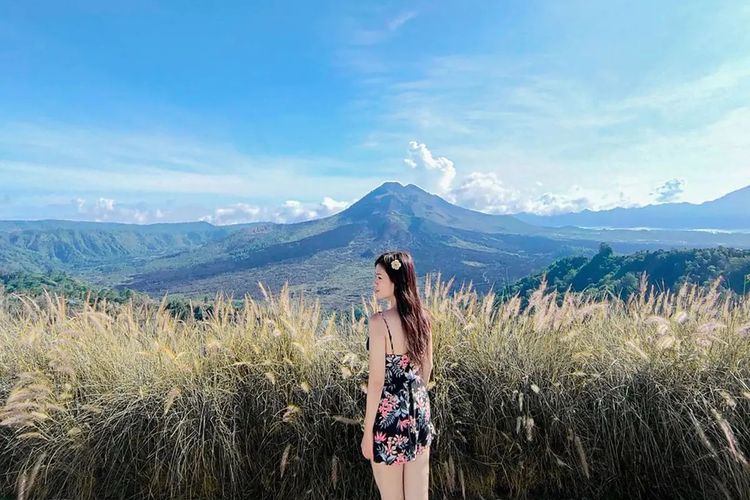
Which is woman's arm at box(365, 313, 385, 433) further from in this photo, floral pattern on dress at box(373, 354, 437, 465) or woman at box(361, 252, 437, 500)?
floral pattern on dress at box(373, 354, 437, 465)

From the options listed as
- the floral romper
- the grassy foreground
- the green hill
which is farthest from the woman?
the green hill

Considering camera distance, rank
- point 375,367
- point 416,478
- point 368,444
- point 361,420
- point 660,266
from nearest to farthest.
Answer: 1. point 375,367
2. point 368,444
3. point 416,478
4. point 361,420
5. point 660,266

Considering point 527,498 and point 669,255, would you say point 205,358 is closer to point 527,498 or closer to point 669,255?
point 527,498

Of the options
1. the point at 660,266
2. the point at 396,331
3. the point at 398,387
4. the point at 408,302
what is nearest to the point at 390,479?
the point at 398,387

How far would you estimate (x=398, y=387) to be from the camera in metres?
3.27

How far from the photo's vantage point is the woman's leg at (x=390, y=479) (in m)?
3.25

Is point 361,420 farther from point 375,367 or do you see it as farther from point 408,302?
point 408,302

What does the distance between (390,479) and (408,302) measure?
1238 millimetres

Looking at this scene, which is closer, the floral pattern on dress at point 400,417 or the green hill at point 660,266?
the floral pattern on dress at point 400,417

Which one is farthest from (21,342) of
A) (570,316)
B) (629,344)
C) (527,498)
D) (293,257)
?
(293,257)

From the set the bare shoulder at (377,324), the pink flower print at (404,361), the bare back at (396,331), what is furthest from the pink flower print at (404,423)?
the bare shoulder at (377,324)

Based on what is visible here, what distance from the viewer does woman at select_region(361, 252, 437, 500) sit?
10.3 ft

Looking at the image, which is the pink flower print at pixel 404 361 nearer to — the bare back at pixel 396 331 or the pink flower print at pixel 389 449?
the bare back at pixel 396 331

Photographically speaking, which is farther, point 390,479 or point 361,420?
point 361,420
